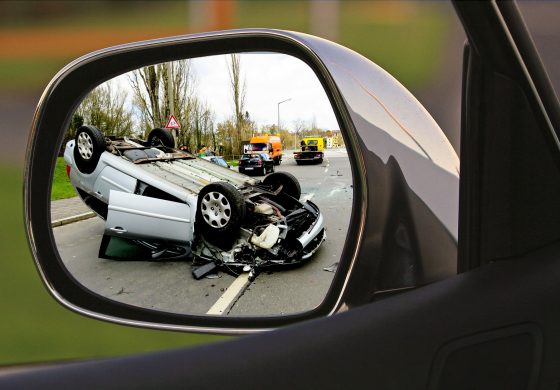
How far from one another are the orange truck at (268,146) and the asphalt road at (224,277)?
0.15 feet

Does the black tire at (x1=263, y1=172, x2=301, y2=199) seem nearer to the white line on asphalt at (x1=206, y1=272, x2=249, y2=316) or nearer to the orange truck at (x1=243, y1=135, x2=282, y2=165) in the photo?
the orange truck at (x1=243, y1=135, x2=282, y2=165)

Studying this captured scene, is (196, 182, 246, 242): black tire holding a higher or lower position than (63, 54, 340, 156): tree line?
lower

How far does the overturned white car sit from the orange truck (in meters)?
0.17

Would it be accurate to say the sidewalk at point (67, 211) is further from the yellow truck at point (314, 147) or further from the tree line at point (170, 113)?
the yellow truck at point (314, 147)

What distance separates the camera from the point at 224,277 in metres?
1.24

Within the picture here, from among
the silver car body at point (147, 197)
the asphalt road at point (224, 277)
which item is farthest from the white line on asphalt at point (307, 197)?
the silver car body at point (147, 197)

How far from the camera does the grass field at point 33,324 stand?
1.18 metres

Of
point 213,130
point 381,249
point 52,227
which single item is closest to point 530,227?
point 381,249

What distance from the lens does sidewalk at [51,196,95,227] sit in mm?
1172

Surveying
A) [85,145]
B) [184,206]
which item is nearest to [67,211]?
[85,145]

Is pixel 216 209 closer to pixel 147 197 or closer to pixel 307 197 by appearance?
pixel 147 197

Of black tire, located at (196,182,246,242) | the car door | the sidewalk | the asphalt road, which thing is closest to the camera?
the asphalt road

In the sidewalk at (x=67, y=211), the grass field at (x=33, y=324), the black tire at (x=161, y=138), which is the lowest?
the grass field at (x=33, y=324)

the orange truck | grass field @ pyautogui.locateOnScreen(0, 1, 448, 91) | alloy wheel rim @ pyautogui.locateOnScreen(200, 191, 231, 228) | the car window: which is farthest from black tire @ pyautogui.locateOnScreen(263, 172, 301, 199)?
the car window
